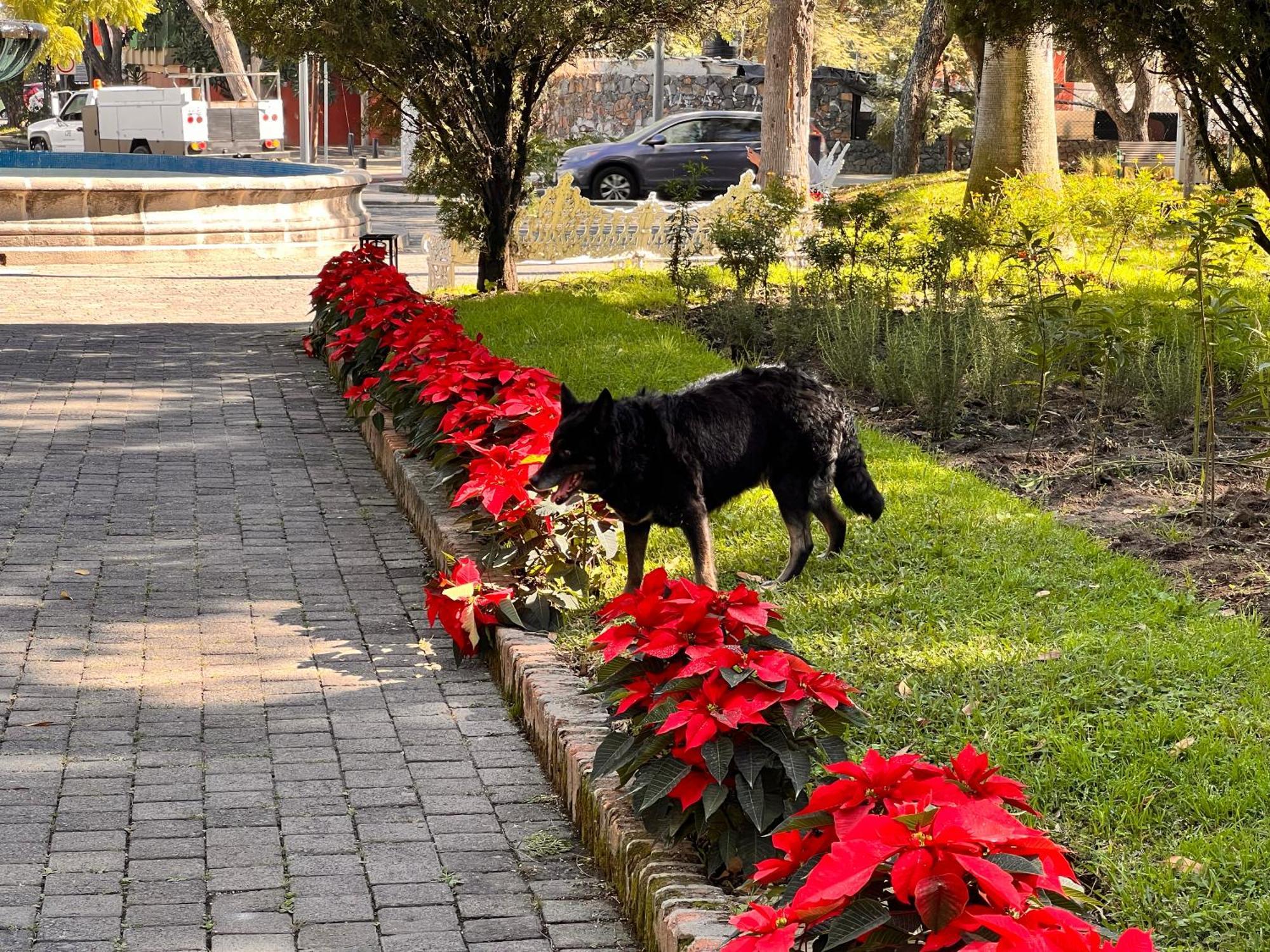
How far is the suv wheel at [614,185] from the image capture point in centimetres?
2919

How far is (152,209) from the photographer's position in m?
19.1

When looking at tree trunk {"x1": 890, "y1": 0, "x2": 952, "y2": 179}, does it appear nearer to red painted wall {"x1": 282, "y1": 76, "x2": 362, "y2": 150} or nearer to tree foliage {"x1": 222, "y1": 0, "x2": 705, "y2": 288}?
tree foliage {"x1": 222, "y1": 0, "x2": 705, "y2": 288}

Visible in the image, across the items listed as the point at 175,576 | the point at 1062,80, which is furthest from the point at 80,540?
the point at 1062,80

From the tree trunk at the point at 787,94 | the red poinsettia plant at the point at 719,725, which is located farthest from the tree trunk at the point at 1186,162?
the red poinsettia plant at the point at 719,725

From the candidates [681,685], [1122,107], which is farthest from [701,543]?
[1122,107]

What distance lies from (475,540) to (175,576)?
134cm

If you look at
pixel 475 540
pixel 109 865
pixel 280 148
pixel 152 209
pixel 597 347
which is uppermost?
pixel 280 148

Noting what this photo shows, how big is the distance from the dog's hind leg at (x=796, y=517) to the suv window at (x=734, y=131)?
82.8 ft

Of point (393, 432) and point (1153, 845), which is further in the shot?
point (393, 432)

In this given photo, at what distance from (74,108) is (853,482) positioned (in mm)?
41479

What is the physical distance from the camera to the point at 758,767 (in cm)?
354

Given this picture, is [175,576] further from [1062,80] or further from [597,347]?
[1062,80]

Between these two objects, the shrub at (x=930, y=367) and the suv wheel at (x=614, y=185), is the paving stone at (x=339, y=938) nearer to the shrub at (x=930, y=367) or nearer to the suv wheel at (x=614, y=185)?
the shrub at (x=930, y=367)

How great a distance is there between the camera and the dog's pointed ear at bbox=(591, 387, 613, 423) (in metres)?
5.13
